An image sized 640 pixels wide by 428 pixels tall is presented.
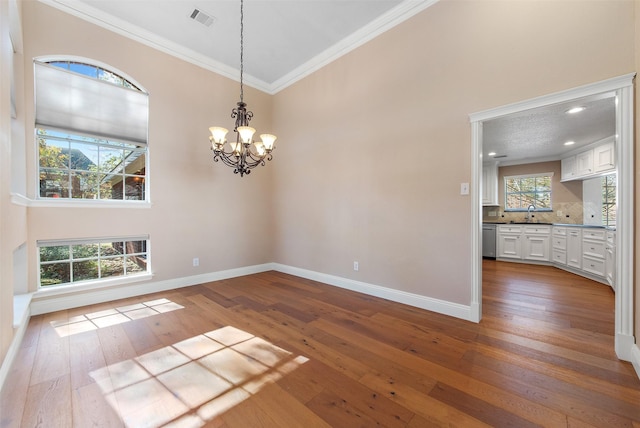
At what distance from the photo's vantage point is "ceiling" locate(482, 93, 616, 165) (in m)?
3.29

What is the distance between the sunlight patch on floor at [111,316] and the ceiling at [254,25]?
346 cm

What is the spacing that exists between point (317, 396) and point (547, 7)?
140 inches

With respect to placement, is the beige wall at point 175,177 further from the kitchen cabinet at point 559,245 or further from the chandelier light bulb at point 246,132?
the kitchen cabinet at point 559,245

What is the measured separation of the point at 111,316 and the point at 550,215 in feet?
28.3

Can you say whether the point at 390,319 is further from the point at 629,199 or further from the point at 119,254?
the point at 119,254

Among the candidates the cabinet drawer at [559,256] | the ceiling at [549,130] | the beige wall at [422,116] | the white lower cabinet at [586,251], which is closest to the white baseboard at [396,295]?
the beige wall at [422,116]

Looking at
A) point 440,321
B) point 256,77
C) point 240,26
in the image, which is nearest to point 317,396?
point 440,321

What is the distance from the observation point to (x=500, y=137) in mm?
4508

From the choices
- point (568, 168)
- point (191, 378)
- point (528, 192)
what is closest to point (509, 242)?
point (528, 192)

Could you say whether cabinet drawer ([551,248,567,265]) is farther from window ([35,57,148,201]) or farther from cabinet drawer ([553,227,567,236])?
window ([35,57,148,201])

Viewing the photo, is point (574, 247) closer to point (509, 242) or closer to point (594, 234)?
point (594, 234)

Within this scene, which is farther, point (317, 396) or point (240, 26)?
point (240, 26)

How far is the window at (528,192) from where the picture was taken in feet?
20.5

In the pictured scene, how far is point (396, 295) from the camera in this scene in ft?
10.3
